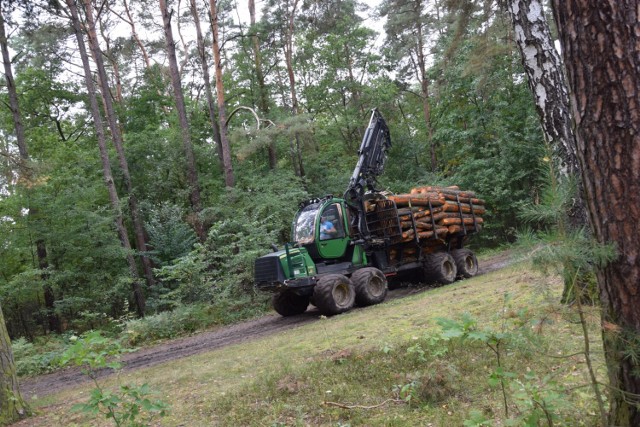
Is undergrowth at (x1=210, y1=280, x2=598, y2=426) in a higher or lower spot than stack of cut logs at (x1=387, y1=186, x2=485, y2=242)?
lower

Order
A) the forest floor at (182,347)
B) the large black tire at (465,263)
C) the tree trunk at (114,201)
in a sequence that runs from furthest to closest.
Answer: the tree trunk at (114,201), the large black tire at (465,263), the forest floor at (182,347)

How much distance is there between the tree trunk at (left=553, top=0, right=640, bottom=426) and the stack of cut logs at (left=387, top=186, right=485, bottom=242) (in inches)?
358

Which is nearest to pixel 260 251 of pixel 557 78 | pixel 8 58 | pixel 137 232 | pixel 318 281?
pixel 318 281

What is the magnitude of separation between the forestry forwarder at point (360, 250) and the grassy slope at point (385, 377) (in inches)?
113

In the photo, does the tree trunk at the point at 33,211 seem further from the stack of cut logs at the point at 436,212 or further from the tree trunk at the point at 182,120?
the stack of cut logs at the point at 436,212

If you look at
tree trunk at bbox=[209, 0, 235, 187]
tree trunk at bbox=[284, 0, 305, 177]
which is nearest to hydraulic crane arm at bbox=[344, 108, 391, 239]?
tree trunk at bbox=[209, 0, 235, 187]

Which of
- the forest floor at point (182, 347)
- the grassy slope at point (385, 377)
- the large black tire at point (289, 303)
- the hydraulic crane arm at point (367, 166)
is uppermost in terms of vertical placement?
the hydraulic crane arm at point (367, 166)

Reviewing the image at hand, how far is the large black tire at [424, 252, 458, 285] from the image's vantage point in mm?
11984

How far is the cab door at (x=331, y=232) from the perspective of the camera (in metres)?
10.9

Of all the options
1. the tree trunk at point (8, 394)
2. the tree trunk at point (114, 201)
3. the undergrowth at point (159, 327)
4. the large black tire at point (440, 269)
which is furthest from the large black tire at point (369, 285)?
the tree trunk at point (114, 201)

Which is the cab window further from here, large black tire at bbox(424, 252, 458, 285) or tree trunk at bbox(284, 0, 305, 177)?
tree trunk at bbox(284, 0, 305, 177)

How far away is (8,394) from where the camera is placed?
5.47 m

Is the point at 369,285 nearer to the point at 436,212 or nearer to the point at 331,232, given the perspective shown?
the point at 331,232

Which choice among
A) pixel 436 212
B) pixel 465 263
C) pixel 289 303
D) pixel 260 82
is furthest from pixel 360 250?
pixel 260 82
